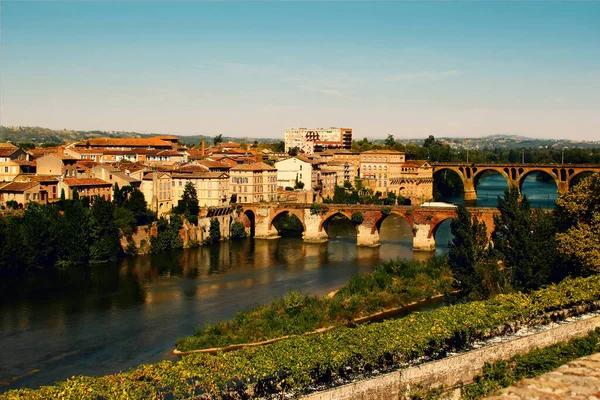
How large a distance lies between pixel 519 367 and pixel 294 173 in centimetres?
5567

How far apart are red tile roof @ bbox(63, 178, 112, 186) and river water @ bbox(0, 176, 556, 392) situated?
Result: 898 centimetres

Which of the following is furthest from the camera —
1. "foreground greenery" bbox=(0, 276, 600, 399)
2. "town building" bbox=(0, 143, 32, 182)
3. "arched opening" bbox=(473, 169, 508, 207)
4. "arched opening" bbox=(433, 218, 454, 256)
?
"arched opening" bbox=(473, 169, 508, 207)

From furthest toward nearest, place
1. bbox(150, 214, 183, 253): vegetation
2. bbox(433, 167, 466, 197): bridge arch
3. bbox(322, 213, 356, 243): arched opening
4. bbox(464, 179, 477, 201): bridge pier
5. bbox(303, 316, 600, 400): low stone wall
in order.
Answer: bbox(433, 167, 466, 197): bridge arch → bbox(464, 179, 477, 201): bridge pier → bbox(322, 213, 356, 243): arched opening → bbox(150, 214, 183, 253): vegetation → bbox(303, 316, 600, 400): low stone wall

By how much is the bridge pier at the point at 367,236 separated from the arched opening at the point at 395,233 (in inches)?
33.5

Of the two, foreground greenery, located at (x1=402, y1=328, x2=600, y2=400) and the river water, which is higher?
foreground greenery, located at (x1=402, y1=328, x2=600, y2=400)

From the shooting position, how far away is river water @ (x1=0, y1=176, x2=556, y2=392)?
30641 millimetres

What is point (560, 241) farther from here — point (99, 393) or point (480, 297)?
point (99, 393)

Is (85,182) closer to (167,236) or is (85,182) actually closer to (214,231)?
(167,236)

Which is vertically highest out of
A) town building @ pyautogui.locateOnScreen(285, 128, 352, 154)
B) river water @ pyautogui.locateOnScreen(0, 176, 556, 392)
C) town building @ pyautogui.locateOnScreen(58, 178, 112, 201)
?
town building @ pyautogui.locateOnScreen(285, 128, 352, 154)

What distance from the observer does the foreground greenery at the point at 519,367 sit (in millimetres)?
23906

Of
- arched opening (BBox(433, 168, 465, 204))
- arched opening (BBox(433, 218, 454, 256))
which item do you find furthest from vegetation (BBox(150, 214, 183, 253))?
arched opening (BBox(433, 168, 465, 204))

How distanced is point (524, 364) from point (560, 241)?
41.6ft

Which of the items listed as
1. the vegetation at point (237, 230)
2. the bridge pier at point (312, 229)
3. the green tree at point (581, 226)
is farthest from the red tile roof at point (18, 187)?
the green tree at point (581, 226)

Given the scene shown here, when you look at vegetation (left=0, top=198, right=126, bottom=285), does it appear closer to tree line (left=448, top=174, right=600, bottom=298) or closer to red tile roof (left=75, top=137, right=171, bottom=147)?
tree line (left=448, top=174, right=600, bottom=298)
